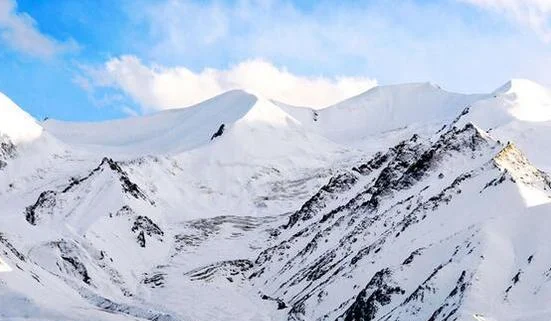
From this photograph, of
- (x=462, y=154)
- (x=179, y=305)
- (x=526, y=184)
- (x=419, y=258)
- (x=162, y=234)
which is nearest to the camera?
(x=419, y=258)

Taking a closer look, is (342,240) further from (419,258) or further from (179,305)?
(419,258)

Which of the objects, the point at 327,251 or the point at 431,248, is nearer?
the point at 431,248

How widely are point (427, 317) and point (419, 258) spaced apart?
13.9m

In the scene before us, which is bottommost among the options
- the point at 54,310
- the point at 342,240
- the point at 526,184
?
the point at 54,310

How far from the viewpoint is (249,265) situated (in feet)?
506

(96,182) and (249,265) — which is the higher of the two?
(96,182)

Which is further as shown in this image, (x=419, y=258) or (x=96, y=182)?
(x=96, y=182)

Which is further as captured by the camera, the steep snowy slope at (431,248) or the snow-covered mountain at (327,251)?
the steep snowy slope at (431,248)

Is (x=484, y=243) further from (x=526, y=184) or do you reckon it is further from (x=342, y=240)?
(x=342, y=240)

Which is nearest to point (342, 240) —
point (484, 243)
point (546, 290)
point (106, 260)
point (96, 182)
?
point (106, 260)

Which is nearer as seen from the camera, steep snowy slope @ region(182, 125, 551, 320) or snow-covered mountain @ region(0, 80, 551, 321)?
snow-covered mountain @ region(0, 80, 551, 321)

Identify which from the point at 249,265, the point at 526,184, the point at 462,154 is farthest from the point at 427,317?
the point at 249,265

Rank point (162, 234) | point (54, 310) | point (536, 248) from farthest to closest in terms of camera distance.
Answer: point (162, 234) → point (536, 248) → point (54, 310)

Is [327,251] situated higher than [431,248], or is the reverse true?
[327,251]
